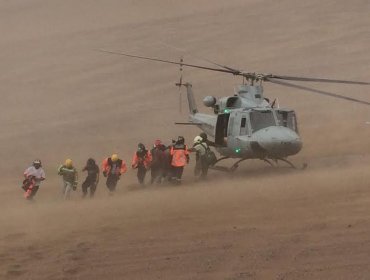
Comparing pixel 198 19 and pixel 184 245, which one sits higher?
pixel 198 19

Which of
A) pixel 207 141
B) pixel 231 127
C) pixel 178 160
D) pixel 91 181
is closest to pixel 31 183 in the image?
pixel 91 181

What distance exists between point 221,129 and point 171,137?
626 cm

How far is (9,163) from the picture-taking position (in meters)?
19.6

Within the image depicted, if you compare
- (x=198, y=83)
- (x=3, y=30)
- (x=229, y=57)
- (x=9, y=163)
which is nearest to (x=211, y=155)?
(x=9, y=163)

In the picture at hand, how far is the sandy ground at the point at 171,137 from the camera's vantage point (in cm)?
819

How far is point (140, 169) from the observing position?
1432 cm

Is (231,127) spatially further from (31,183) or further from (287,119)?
(31,183)

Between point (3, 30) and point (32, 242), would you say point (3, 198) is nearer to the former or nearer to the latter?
point (32, 242)

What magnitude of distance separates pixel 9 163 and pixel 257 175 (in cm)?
839

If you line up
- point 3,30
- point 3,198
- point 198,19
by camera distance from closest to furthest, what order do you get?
1. point 3,198
2. point 198,19
3. point 3,30

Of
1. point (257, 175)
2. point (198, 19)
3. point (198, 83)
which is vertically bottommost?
point (257, 175)

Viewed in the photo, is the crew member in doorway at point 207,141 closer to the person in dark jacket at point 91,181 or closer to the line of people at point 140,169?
the line of people at point 140,169

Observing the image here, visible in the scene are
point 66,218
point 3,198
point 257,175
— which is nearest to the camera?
point 66,218

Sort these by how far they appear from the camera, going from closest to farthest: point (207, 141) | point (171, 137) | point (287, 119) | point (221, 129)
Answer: point (287, 119) → point (221, 129) → point (207, 141) → point (171, 137)
